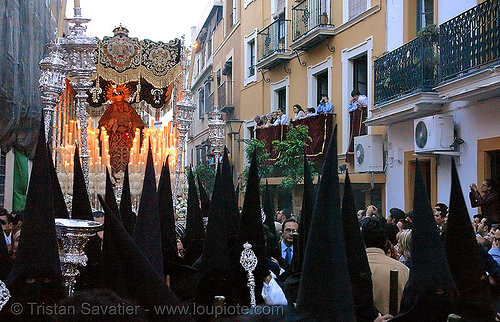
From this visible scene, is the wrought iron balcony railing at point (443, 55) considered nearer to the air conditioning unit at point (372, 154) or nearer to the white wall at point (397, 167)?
the white wall at point (397, 167)

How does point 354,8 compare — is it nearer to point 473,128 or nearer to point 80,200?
point 473,128

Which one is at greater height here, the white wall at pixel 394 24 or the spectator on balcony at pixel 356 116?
the white wall at pixel 394 24

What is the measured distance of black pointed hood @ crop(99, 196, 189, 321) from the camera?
2.17 m

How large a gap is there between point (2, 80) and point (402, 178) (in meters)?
7.54

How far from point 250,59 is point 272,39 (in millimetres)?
2761

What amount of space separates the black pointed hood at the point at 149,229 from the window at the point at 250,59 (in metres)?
18.4

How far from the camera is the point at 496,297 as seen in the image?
11.4ft

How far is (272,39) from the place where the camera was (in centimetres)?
1952

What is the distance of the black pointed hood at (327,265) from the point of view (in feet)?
8.02

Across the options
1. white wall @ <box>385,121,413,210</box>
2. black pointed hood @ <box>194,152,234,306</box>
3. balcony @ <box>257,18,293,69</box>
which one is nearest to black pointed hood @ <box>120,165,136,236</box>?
black pointed hood @ <box>194,152,234,306</box>

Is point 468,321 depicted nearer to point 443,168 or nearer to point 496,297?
point 496,297

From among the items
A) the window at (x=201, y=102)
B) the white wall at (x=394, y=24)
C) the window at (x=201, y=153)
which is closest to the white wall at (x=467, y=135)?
the white wall at (x=394, y=24)

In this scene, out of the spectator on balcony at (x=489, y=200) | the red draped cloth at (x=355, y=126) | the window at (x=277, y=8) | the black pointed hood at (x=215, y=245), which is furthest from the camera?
the window at (x=277, y=8)

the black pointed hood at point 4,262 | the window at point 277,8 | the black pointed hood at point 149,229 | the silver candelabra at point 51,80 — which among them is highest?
the window at point 277,8
